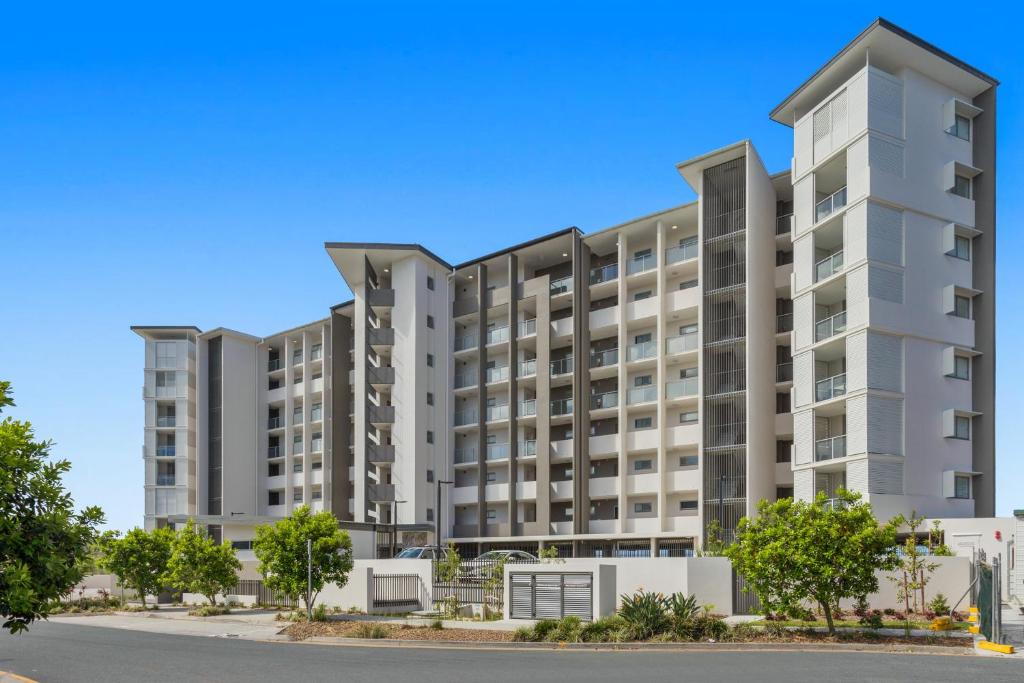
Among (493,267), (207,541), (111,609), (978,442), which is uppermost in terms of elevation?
(493,267)

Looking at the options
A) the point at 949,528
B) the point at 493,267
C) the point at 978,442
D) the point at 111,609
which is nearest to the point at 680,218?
the point at 493,267

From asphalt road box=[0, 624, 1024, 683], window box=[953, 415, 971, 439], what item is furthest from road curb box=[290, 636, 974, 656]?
window box=[953, 415, 971, 439]

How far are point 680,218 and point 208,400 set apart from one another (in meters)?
48.8

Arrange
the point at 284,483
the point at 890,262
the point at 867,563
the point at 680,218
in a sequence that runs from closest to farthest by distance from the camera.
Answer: the point at 867,563 → the point at 890,262 → the point at 680,218 → the point at 284,483

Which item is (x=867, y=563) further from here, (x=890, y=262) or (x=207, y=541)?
(x=207, y=541)

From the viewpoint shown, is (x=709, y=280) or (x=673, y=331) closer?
(x=709, y=280)

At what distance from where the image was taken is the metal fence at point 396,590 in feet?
133

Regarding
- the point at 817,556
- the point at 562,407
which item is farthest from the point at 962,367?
the point at 817,556

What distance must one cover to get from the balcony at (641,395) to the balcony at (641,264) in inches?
310

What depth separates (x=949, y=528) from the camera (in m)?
41.9

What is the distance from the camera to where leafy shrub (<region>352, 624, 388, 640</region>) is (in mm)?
30391

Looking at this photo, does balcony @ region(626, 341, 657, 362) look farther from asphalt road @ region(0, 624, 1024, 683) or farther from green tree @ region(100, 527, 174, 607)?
asphalt road @ region(0, 624, 1024, 683)

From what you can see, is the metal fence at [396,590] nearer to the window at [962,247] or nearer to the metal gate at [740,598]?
the metal gate at [740,598]

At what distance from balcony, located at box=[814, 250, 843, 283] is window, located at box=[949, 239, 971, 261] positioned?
5887 millimetres
